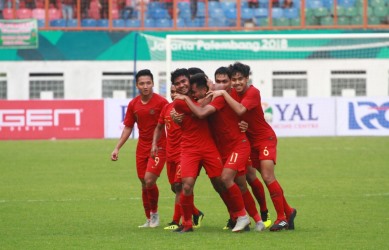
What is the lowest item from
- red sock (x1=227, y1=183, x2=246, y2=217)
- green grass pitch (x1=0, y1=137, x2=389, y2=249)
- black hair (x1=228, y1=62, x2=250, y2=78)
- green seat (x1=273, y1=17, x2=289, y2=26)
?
green grass pitch (x1=0, y1=137, x2=389, y2=249)

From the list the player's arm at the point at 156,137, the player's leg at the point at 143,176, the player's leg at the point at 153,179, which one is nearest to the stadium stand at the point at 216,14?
the player's leg at the point at 143,176

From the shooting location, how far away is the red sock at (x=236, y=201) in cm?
1230

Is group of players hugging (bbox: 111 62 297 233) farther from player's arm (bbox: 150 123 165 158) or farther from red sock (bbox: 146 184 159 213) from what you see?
red sock (bbox: 146 184 159 213)

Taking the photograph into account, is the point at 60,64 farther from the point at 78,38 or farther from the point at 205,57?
the point at 205,57

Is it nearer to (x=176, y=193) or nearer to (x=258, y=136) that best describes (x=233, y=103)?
(x=258, y=136)

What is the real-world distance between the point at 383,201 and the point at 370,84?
2641cm

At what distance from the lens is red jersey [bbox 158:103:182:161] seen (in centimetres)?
1307

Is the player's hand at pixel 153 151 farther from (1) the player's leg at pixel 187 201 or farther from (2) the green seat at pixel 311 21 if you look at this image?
(2) the green seat at pixel 311 21

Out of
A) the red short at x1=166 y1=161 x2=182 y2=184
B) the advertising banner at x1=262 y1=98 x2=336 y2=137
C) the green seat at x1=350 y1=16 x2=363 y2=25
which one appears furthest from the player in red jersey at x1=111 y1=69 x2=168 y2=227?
the green seat at x1=350 y1=16 x2=363 y2=25

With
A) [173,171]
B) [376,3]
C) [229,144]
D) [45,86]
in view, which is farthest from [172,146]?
[376,3]

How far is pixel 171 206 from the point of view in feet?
53.9

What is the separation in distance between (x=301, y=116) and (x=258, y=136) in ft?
77.6

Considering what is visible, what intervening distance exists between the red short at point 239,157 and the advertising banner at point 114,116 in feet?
75.1

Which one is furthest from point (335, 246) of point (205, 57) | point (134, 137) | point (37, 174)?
point (205, 57)
